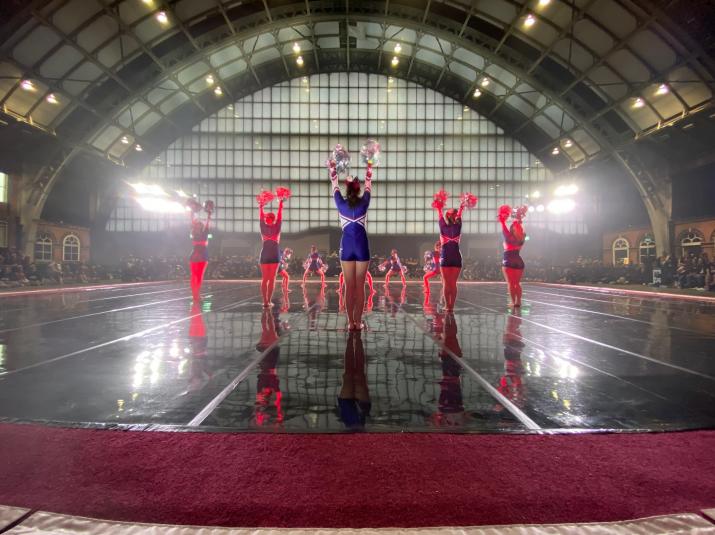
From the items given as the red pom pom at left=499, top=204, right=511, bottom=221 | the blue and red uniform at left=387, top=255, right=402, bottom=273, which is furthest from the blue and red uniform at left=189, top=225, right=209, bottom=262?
the red pom pom at left=499, top=204, right=511, bottom=221

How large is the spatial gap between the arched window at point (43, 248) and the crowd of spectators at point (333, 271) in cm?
239

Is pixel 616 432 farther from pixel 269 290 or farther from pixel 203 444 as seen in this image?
pixel 269 290

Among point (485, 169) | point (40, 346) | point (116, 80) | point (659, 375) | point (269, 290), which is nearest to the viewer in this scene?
point (659, 375)

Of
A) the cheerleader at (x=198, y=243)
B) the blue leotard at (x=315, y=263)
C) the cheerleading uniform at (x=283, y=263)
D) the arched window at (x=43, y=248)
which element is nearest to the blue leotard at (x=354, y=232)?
the cheerleader at (x=198, y=243)

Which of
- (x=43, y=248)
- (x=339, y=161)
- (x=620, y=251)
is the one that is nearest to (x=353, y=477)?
(x=339, y=161)

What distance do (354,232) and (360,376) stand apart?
8.92 ft

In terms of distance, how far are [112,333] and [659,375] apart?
576 centimetres

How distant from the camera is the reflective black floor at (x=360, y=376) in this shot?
2.27 m

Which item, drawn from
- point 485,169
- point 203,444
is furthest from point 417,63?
point 203,444

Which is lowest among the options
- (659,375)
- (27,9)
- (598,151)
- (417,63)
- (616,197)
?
(659,375)

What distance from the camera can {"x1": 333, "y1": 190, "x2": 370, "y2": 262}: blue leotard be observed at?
18.0 ft

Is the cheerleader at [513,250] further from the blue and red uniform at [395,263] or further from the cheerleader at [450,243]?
the blue and red uniform at [395,263]

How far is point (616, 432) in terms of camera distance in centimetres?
206

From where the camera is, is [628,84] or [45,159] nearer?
[628,84]
